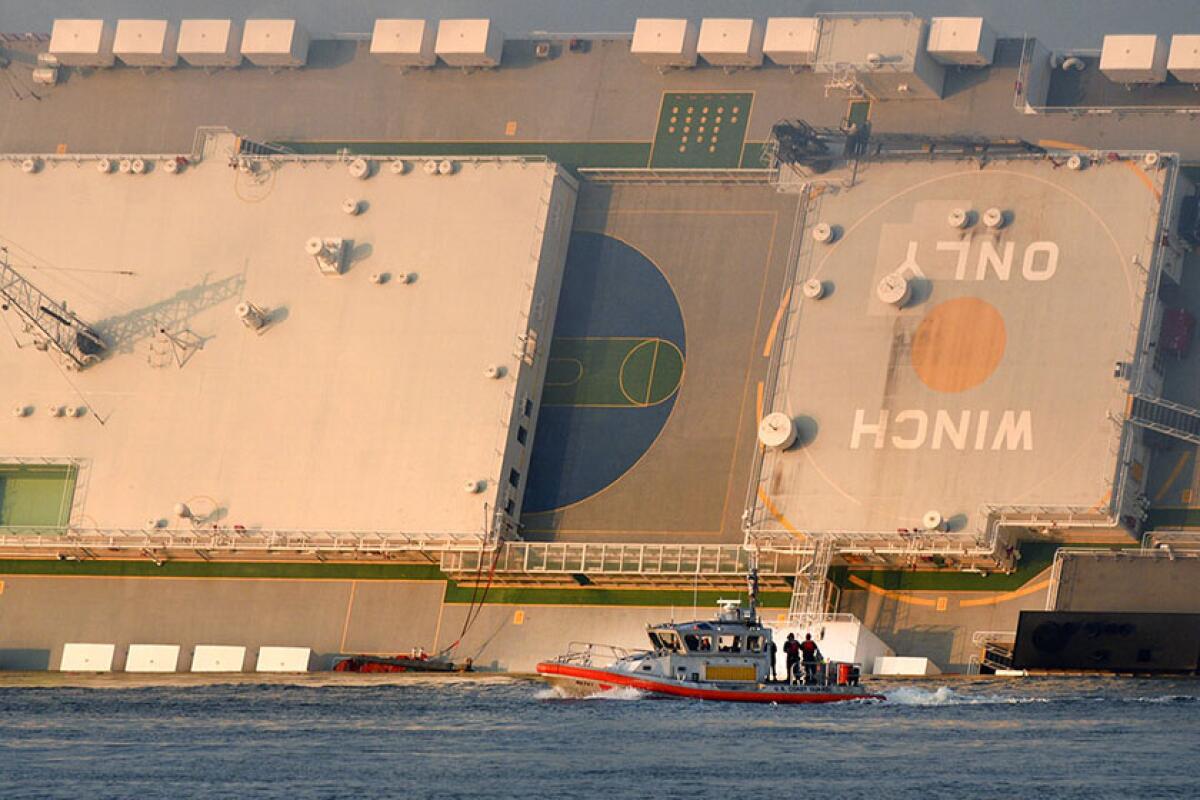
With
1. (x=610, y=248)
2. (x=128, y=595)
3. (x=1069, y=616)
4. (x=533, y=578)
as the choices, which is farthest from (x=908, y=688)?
(x=128, y=595)

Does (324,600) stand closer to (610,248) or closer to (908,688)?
(610,248)

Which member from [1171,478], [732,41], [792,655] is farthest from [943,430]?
[732,41]

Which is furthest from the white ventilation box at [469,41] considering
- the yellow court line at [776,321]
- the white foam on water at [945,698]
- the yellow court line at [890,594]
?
the white foam on water at [945,698]

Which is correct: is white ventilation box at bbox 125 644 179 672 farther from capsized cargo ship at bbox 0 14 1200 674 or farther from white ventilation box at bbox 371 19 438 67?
white ventilation box at bbox 371 19 438 67

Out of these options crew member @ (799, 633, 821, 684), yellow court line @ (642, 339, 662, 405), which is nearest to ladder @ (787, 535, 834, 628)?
crew member @ (799, 633, 821, 684)

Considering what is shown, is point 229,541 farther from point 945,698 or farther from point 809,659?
point 945,698

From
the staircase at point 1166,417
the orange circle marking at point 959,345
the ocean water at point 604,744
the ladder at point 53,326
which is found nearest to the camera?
the ocean water at point 604,744

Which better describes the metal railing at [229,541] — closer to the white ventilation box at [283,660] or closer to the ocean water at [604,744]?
the white ventilation box at [283,660]
